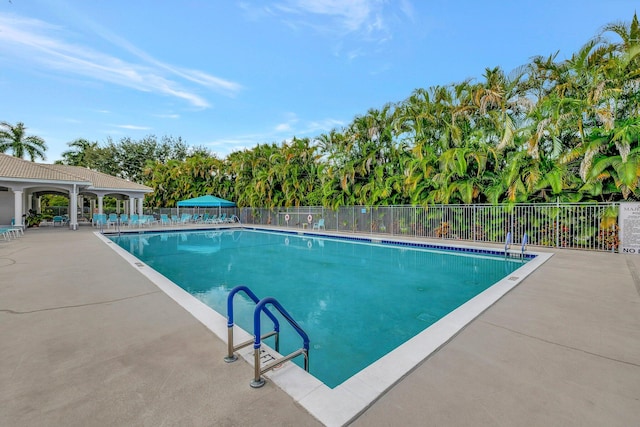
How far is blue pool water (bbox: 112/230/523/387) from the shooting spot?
420 centimetres

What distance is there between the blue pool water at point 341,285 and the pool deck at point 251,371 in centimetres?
121

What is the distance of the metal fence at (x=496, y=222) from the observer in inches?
384

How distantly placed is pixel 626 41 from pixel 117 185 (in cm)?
2773

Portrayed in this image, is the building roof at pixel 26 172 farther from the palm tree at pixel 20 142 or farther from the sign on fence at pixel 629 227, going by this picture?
the sign on fence at pixel 629 227

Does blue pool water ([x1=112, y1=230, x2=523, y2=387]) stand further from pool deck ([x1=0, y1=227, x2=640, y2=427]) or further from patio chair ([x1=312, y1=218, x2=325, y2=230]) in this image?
patio chair ([x1=312, y1=218, x2=325, y2=230])

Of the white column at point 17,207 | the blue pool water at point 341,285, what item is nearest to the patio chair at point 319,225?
the blue pool water at point 341,285

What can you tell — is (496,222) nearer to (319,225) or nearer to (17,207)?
(319,225)

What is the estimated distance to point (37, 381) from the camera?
7.86 feet

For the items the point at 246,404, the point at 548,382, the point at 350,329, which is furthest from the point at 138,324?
the point at 548,382

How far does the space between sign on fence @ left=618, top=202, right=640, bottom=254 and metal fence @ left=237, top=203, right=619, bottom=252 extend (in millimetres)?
212

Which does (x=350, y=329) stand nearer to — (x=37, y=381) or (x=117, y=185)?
(x=37, y=381)

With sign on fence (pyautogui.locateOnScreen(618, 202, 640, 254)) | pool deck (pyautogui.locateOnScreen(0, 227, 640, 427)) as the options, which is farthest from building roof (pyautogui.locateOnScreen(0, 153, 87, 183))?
sign on fence (pyautogui.locateOnScreen(618, 202, 640, 254))

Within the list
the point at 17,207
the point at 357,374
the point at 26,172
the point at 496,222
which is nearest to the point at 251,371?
the point at 357,374

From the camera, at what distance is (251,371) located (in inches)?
100
